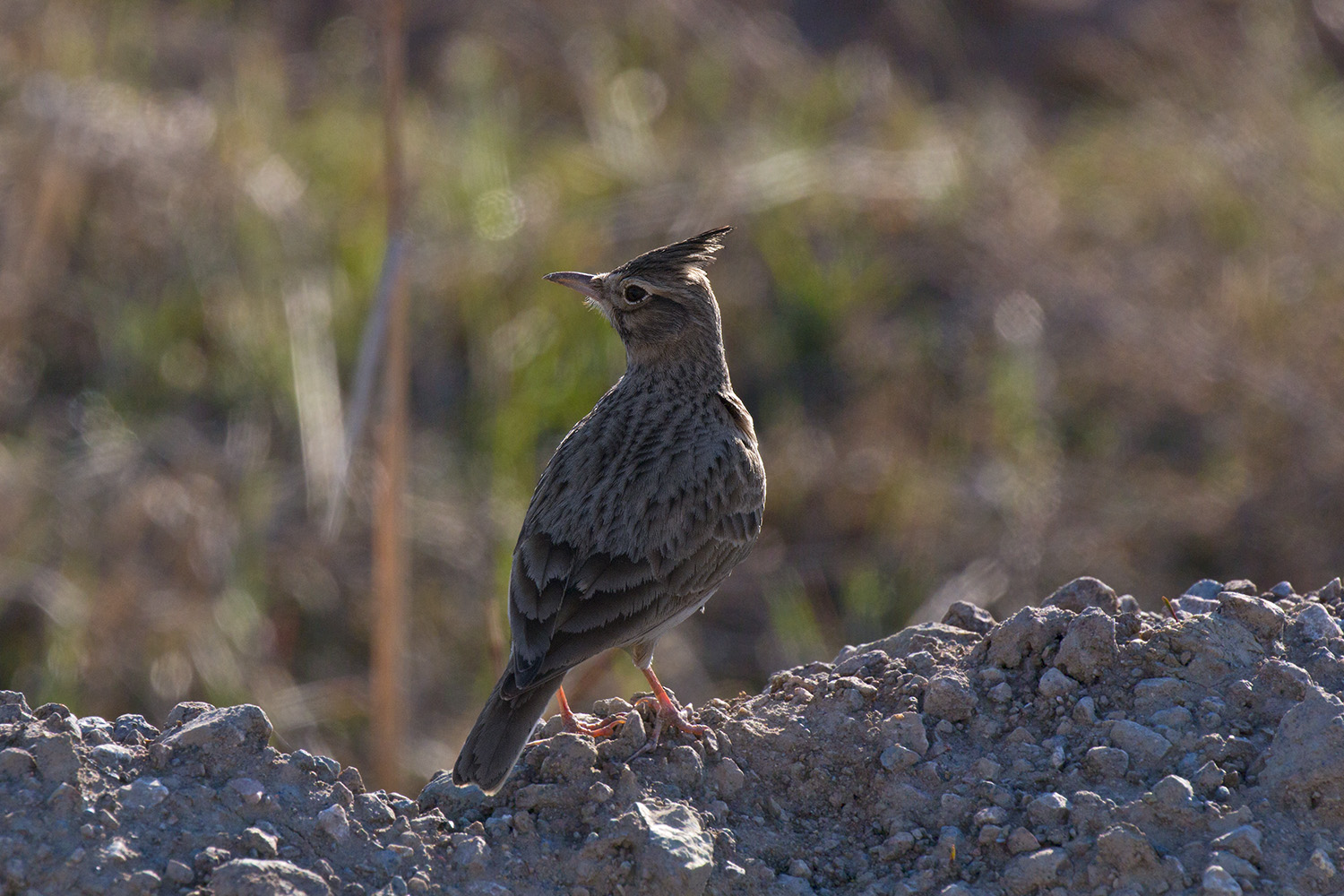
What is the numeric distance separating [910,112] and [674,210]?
3111 millimetres

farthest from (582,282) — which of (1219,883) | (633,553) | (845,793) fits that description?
(1219,883)

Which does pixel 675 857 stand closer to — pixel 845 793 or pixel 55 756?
pixel 845 793

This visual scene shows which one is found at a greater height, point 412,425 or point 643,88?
point 643,88

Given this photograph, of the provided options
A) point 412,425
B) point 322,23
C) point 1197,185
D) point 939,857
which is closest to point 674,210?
point 412,425

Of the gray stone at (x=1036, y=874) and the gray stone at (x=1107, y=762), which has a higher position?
the gray stone at (x=1107, y=762)

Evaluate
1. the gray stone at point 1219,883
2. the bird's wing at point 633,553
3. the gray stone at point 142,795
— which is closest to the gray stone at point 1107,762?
the gray stone at point 1219,883

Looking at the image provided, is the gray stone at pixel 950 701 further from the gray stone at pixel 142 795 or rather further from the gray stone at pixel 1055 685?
the gray stone at pixel 142 795

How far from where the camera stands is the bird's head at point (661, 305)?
4.97m

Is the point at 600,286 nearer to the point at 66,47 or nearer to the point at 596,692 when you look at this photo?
the point at 596,692

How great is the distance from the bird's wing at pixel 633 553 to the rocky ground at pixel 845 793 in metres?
0.32

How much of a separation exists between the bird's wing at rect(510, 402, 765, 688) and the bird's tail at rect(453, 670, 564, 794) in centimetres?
5

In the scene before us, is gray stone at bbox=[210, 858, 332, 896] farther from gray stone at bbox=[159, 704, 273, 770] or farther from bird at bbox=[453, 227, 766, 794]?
bird at bbox=[453, 227, 766, 794]

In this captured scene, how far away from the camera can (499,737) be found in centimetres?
348

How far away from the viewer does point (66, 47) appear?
1077 centimetres
